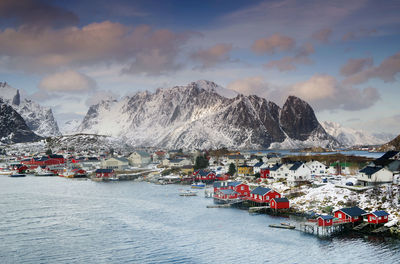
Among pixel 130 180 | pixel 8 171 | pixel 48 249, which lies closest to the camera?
pixel 48 249

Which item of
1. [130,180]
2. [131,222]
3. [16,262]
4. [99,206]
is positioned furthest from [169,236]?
[130,180]

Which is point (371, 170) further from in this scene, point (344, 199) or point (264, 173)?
point (264, 173)

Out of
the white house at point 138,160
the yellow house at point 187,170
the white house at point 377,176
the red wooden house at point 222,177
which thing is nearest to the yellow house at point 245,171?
the red wooden house at point 222,177

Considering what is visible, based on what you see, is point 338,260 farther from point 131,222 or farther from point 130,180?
point 130,180

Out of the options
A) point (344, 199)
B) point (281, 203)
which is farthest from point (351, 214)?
point (281, 203)

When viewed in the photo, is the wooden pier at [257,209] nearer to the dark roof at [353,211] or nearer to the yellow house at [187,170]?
the dark roof at [353,211]

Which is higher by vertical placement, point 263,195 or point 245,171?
point 245,171
